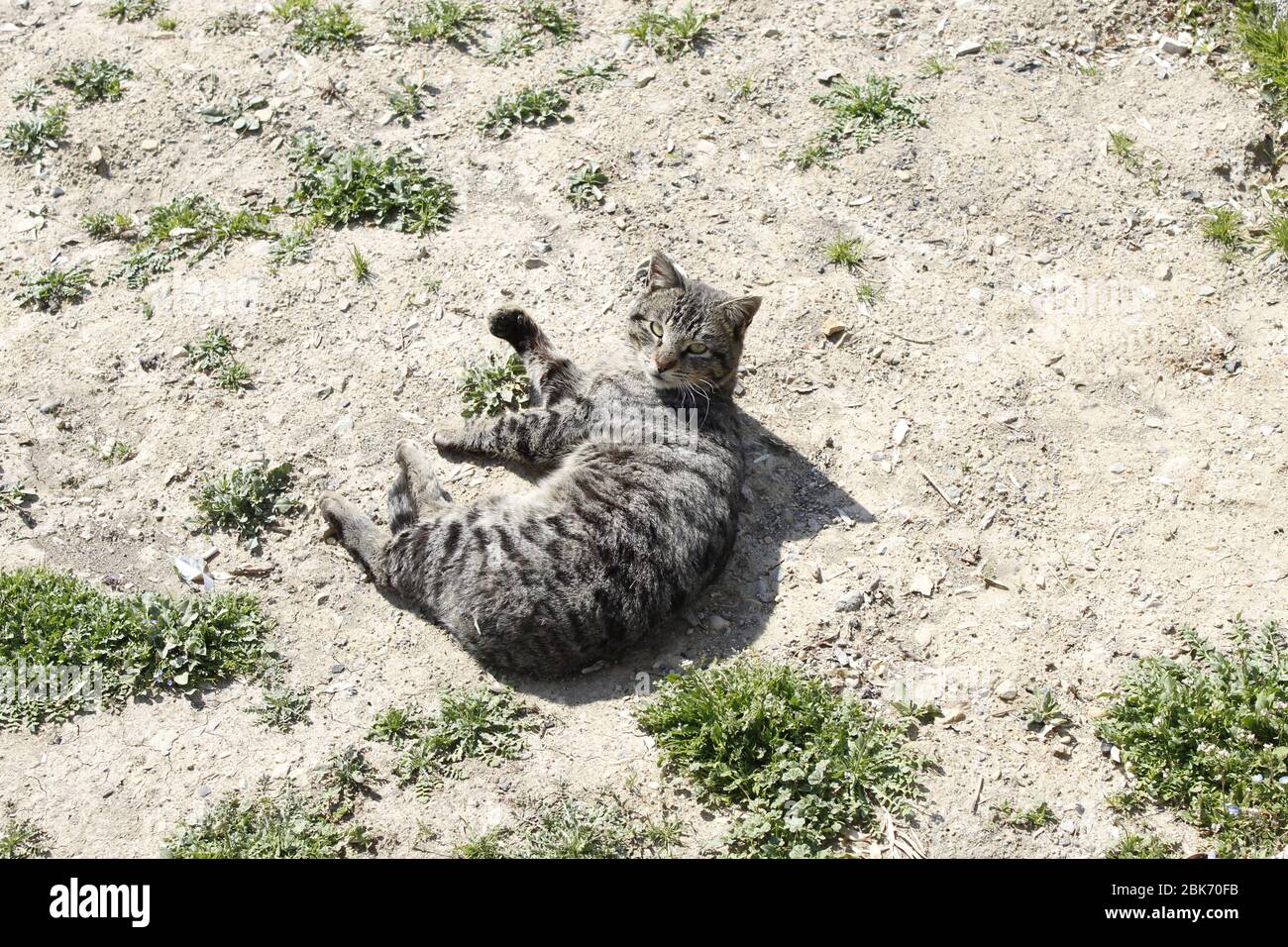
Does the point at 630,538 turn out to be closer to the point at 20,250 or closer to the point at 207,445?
the point at 207,445

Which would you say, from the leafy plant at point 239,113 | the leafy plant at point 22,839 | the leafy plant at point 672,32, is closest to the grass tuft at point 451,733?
the leafy plant at point 22,839

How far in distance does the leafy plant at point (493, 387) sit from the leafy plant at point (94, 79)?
12.3 ft

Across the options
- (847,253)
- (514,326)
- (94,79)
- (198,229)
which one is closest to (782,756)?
(514,326)

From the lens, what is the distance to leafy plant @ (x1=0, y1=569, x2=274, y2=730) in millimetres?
4766

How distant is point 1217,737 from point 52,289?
6.73 meters

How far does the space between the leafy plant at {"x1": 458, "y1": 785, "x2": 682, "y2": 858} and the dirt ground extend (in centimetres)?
12

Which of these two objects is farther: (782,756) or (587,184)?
(587,184)

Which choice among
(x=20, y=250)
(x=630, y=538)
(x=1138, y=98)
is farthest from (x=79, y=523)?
(x=1138, y=98)

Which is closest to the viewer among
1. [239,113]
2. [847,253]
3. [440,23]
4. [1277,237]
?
[1277,237]

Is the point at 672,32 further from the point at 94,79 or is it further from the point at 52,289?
the point at 52,289

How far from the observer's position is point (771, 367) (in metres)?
6.24

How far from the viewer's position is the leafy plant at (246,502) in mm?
5480

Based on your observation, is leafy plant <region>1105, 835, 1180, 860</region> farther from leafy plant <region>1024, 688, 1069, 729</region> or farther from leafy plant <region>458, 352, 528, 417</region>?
leafy plant <region>458, 352, 528, 417</region>

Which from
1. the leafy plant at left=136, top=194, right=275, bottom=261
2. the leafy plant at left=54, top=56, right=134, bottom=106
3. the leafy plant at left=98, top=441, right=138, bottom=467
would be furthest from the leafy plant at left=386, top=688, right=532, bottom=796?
the leafy plant at left=54, top=56, right=134, bottom=106
